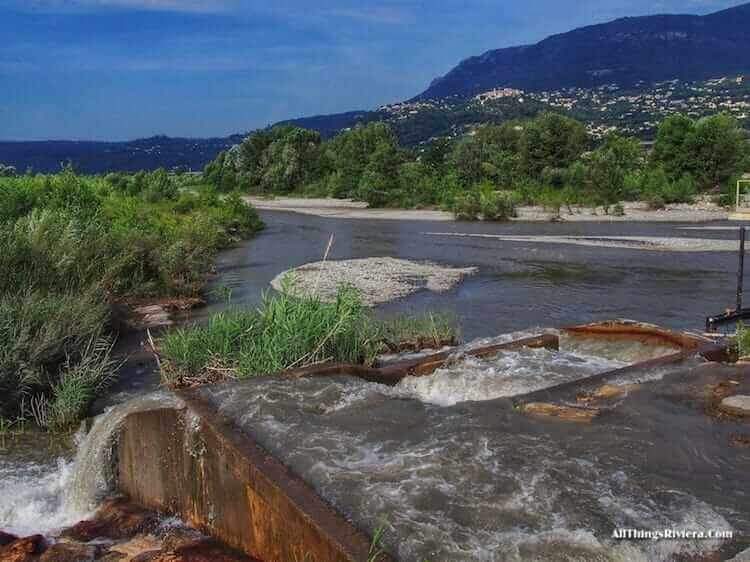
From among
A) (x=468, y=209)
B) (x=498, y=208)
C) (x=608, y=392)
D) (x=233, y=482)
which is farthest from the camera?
(x=468, y=209)

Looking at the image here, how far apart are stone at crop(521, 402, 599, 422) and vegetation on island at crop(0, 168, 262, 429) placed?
17.6 feet

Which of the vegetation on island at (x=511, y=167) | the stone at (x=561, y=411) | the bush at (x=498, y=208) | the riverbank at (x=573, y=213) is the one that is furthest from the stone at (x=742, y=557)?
the vegetation on island at (x=511, y=167)

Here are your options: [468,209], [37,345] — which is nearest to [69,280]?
[37,345]

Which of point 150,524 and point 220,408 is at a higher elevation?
point 220,408

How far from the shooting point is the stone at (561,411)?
6.82 metres

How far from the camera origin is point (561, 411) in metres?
6.96

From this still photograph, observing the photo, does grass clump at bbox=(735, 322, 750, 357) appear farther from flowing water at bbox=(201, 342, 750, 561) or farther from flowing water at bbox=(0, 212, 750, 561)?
flowing water at bbox=(201, 342, 750, 561)

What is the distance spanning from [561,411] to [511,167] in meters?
49.7

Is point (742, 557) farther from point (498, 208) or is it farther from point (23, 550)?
point (498, 208)

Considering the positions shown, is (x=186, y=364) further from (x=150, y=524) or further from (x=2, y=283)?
(x=2, y=283)

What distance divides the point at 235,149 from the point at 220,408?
76.2 meters

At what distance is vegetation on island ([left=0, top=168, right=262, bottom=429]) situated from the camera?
8.91 m

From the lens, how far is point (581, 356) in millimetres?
9883

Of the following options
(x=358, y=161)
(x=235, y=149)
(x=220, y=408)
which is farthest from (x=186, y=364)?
(x=235, y=149)
